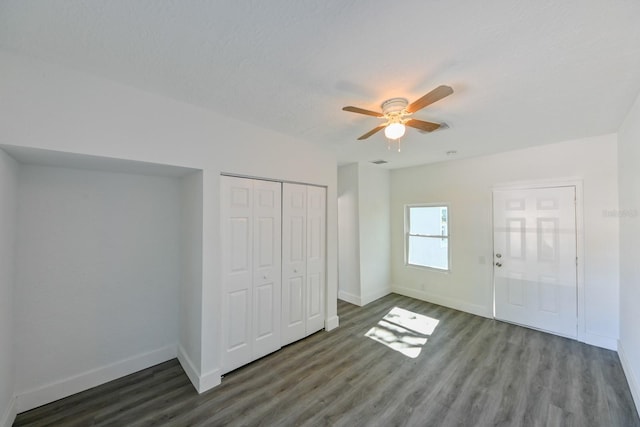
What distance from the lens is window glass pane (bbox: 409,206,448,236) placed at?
4.49m

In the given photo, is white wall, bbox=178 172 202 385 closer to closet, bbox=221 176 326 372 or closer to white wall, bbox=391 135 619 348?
closet, bbox=221 176 326 372

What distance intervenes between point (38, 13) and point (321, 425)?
3153mm

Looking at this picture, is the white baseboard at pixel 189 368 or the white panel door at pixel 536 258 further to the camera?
the white panel door at pixel 536 258

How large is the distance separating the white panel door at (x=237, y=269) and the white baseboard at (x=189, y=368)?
0.88ft

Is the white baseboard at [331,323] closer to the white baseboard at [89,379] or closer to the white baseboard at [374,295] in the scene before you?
the white baseboard at [374,295]

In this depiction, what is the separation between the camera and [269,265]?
2869mm

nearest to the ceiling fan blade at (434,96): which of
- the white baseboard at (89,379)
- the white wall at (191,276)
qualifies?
the white wall at (191,276)

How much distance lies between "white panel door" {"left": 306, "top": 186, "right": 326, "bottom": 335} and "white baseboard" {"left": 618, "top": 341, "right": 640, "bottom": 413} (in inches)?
119

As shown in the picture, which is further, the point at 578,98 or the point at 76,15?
the point at 578,98

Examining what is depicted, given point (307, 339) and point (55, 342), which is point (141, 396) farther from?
point (307, 339)

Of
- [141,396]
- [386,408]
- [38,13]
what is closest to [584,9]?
[38,13]

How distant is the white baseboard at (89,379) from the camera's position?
205 cm

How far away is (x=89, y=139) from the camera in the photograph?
1804mm

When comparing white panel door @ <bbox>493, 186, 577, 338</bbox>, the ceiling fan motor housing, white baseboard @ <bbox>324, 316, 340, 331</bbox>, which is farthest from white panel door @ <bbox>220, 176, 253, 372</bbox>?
white panel door @ <bbox>493, 186, 577, 338</bbox>
